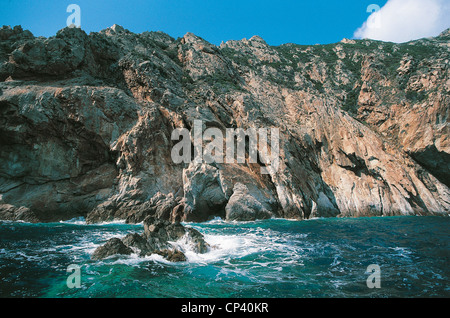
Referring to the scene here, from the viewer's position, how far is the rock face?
86.1ft

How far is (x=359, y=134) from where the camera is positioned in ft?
134

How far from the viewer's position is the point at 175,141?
31.6m

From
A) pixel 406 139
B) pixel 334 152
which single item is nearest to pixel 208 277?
pixel 334 152

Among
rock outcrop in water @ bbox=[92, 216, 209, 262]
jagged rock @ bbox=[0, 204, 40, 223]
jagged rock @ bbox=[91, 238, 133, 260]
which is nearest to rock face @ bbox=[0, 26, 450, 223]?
jagged rock @ bbox=[0, 204, 40, 223]

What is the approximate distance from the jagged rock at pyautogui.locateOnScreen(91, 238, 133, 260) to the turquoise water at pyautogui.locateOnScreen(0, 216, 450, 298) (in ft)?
1.60

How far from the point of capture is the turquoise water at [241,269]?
7879 millimetres

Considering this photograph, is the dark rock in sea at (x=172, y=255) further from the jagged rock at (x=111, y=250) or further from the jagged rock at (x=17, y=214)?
the jagged rock at (x=17, y=214)

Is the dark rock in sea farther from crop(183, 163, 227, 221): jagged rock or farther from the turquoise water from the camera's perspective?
crop(183, 163, 227, 221): jagged rock

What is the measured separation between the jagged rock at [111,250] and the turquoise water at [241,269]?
0.49 metres

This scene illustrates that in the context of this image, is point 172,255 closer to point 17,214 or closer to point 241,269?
point 241,269

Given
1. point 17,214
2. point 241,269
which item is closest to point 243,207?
point 241,269

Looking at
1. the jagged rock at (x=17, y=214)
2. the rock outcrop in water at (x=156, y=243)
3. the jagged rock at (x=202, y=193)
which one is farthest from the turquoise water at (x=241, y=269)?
the jagged rock at (x=202, y=193)
